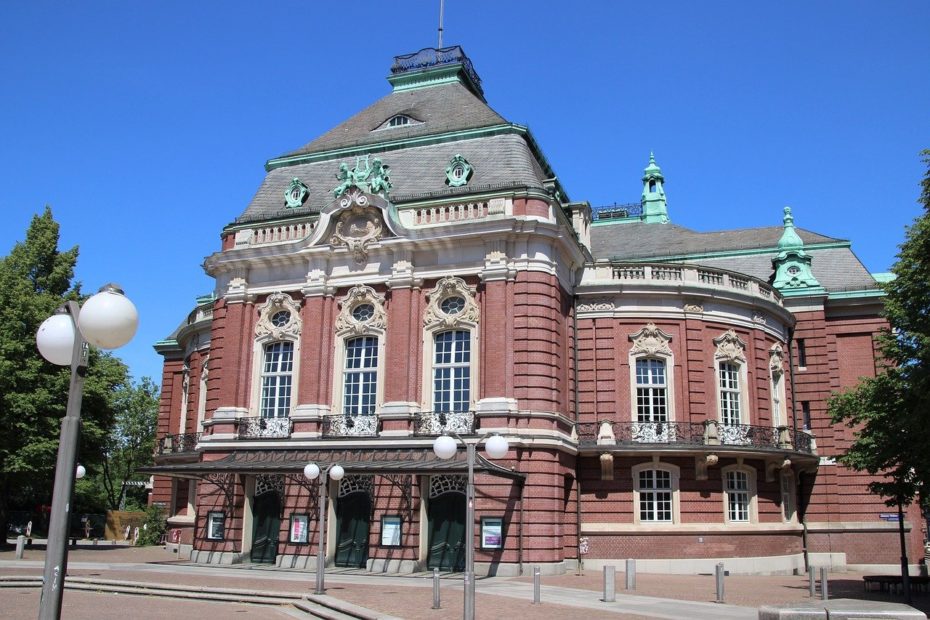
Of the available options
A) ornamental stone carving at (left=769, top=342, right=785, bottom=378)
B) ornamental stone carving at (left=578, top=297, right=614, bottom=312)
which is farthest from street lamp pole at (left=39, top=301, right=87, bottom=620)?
ornamental stone carving at (left=769, top=342, right=785, bottom=378)

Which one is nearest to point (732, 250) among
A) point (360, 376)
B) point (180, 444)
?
point (360, 376)

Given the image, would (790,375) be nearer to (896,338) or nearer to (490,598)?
(896,338)

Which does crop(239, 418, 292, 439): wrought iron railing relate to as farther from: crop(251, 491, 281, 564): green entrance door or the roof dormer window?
the roof dormer window

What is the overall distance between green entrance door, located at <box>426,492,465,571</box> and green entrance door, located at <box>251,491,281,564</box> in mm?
5904

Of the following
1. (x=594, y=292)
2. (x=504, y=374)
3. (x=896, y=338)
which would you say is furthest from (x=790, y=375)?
(x=504, y=374)

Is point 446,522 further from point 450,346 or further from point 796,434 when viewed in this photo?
point 796,434

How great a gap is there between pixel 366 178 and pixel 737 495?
18.1 metres

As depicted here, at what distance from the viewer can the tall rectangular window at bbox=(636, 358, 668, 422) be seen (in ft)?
102

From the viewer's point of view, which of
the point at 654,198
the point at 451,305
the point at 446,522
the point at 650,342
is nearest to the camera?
the point at 446,522

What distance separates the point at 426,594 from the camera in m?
21.5

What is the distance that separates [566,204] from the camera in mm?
36062

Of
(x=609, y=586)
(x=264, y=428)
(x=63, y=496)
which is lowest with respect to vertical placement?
(x=609, y=586)

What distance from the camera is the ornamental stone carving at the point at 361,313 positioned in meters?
30.1

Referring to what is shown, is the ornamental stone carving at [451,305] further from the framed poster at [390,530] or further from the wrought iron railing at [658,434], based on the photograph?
the framed poster at [390,530]
